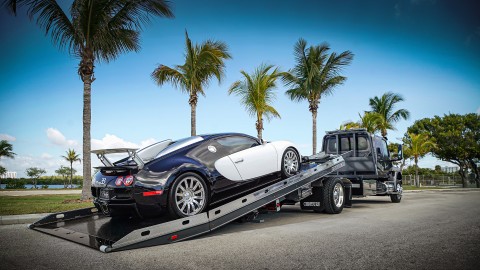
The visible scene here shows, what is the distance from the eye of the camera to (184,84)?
55.6 ft

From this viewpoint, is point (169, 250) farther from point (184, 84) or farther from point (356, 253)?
point (184, 84)

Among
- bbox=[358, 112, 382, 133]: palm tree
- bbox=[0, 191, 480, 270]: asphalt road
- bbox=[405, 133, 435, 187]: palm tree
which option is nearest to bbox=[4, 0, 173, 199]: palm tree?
bbox=[0, 191, 480, 270]: asphalt road

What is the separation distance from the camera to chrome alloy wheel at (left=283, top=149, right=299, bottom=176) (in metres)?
7.26

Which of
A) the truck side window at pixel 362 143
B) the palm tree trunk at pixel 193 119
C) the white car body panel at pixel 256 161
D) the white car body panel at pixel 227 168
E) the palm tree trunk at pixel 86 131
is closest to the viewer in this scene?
the white car body panel at pixel 227 168

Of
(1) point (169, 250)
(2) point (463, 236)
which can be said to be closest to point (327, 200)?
(2) point (463, 236)

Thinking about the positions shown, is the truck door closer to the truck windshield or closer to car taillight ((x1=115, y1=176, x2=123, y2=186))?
the truck windshield

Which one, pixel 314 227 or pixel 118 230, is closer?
pixel 118 230

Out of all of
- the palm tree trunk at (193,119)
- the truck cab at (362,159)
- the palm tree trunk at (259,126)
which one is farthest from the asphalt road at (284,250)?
the palm tree trunk at (259,126)

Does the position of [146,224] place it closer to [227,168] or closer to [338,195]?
[227,168]

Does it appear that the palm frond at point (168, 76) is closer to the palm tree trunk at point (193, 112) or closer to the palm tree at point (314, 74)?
the palm tree trunk at point (193, 112)

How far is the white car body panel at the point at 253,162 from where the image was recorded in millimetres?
6051

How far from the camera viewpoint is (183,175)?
17.7 feet

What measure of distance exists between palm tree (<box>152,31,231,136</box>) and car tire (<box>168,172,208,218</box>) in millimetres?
10674

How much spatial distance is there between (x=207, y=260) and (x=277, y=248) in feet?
3.56
